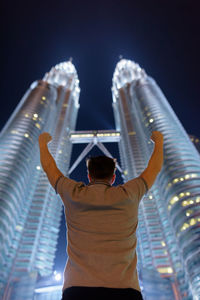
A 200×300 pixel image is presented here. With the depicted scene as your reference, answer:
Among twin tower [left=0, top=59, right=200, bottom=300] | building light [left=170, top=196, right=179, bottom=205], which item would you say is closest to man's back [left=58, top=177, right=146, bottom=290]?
twin tower [left=0, top=59, right=200, bottom=300]

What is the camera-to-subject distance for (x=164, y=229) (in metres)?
39.1

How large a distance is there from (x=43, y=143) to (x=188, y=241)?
2958cm

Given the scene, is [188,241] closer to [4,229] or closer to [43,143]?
[4,229]

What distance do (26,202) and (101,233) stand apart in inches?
1927

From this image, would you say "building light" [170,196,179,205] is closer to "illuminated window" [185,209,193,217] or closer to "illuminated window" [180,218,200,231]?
"illuminated window" [185,209,193,217]

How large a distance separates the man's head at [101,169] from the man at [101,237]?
0.07 metres

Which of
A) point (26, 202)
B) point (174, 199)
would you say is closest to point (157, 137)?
point (174, 199)

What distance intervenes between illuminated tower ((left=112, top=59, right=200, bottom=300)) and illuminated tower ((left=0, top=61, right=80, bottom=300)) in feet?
61.6

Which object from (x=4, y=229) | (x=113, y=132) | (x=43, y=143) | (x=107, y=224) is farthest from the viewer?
(x=113, y=132)

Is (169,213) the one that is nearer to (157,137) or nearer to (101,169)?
(157,137)

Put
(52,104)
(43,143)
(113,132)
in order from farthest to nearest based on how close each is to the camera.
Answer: (113,132), (52,104), (43,143)

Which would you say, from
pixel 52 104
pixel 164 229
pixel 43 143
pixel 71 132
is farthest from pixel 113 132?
pixel 43 143

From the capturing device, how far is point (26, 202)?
47.1 m

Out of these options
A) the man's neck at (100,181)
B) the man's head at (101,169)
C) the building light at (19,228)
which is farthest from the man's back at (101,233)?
the building light at (19,228)
